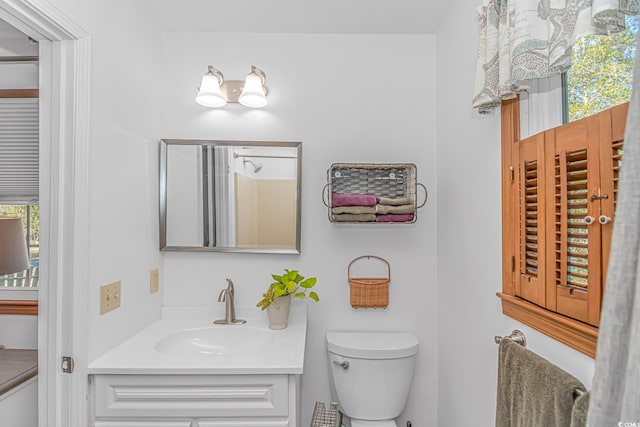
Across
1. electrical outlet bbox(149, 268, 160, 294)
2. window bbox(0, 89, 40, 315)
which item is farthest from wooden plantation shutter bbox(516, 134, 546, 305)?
window bbox(0, 89, 40, 315)

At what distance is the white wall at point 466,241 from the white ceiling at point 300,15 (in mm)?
167

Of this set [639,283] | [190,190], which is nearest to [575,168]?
[639,283]

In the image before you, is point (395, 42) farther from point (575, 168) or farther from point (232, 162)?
point (575, 168)

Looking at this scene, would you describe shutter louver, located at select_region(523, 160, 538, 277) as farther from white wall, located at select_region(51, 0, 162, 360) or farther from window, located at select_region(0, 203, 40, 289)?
window, located at select_region(0, 203, 40, 289)

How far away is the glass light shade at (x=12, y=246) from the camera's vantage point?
1.49 metres

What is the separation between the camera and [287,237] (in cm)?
216

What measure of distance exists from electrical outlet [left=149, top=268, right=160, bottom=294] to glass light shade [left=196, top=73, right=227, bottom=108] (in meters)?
0.90

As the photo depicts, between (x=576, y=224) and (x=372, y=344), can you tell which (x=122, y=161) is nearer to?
(x=372, y=344)

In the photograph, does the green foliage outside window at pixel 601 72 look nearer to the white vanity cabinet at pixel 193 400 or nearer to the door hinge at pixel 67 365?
the white vanity cabinet at pixel 193 400

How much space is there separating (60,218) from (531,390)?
155 centimetres

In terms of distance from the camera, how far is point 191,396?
58.2 inches

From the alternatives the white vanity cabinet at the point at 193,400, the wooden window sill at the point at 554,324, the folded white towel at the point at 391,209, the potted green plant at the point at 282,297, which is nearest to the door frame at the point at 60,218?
the white vanity cabinet at the point at 193,400

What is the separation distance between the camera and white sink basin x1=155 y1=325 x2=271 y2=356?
6.16 ft

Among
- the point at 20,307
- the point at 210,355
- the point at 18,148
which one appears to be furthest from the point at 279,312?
the point at 18,148
